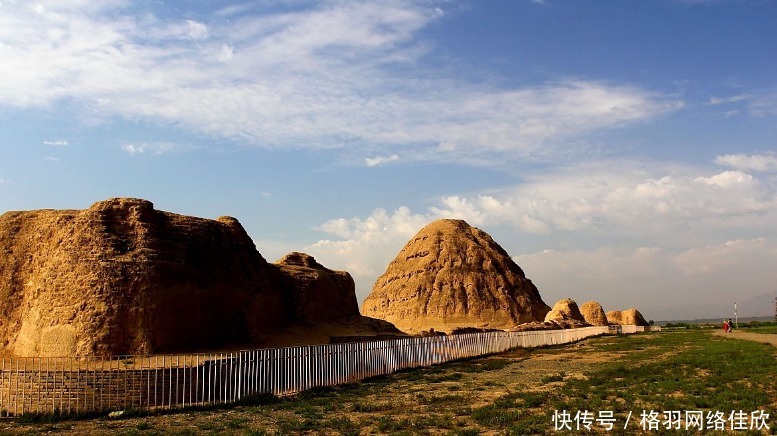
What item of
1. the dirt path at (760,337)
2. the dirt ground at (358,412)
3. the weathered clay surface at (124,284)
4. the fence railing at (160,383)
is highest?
the weathered clay surface at (124,284)

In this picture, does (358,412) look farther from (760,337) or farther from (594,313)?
(594,313)

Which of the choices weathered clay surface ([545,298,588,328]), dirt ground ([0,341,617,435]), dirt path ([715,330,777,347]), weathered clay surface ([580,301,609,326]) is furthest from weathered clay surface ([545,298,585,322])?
dirt ground ([0,341,617,435])

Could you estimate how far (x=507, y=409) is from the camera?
13977 millimetres

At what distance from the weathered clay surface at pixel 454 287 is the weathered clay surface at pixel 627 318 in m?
13.5

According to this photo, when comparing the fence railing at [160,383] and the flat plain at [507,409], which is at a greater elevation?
the fence railing at [160,383]

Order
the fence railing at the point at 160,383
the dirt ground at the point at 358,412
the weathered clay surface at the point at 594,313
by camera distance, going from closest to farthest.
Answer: the dirt ground at the point at 358,412
the fence railing at the point at 160,383
the weathered clay surface at the point at 594,313

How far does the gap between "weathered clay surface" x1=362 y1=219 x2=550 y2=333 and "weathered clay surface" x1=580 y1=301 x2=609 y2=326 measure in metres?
7.52

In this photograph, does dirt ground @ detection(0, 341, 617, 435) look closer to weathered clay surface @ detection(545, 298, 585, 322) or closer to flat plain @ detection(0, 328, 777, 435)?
flat plain @ detection(0, 328, 777, 435)

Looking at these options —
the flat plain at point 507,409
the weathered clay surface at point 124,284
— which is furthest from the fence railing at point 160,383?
the weathered clay surface at point 124,284

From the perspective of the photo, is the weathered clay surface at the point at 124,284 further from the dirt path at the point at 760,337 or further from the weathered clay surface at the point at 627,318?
the weathered clay surface at the point at 627,318

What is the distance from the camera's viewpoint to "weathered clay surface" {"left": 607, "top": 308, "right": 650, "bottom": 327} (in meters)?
86.4

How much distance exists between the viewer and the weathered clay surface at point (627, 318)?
86.4 meters

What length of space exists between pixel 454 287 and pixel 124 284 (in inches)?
2184

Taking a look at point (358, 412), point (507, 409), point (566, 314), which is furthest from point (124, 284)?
point (566, 314)
